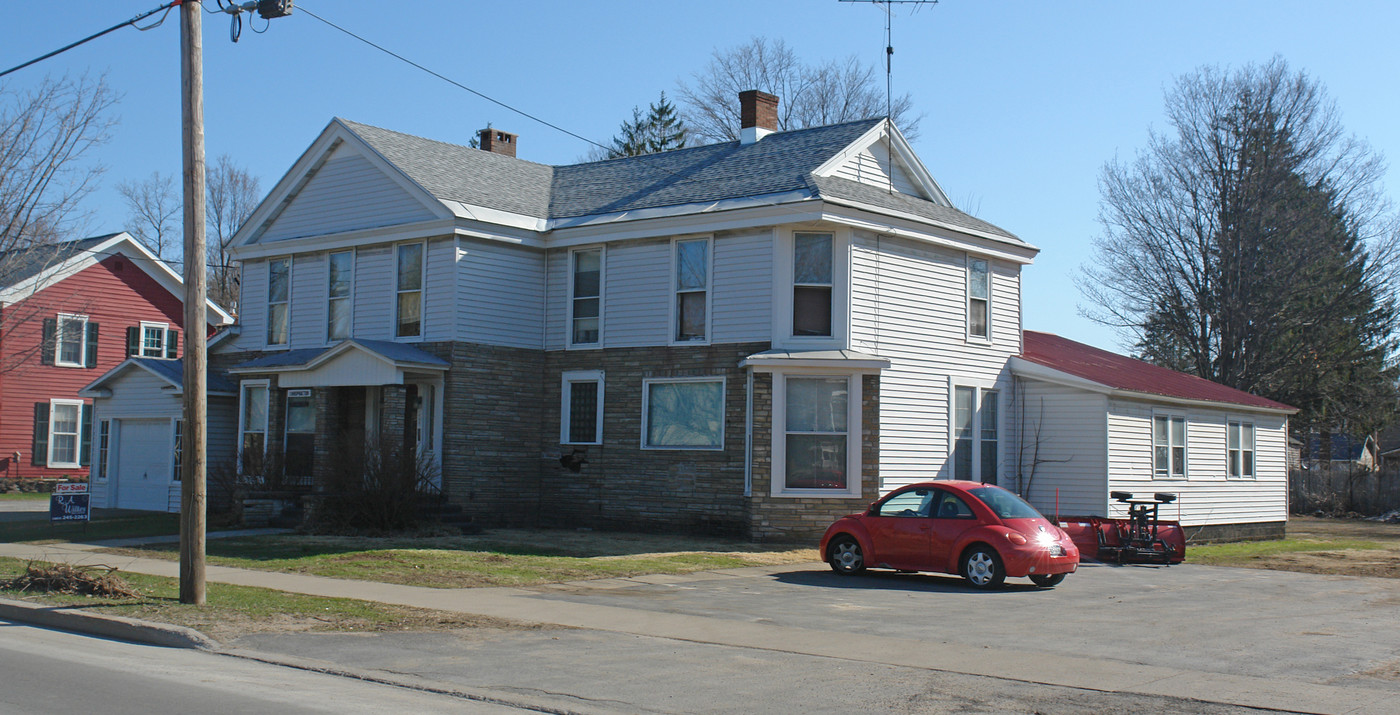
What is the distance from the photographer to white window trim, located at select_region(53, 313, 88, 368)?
123ft

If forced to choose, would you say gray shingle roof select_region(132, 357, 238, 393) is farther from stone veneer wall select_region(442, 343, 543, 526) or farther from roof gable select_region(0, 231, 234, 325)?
stone veneer wall select_region(442, 343, 543, 526)

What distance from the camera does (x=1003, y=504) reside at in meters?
15.9

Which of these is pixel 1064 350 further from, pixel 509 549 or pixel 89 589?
pixel 89 589

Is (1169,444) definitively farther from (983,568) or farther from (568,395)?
(568,395)

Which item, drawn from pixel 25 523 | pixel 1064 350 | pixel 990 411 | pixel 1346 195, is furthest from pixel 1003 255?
pixel 1346 195

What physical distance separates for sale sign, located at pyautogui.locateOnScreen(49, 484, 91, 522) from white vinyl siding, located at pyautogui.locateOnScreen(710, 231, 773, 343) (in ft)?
39.7

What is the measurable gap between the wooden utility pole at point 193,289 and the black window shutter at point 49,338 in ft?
90.6

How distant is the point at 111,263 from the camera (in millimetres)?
40344

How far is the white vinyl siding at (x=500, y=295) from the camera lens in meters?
23.5

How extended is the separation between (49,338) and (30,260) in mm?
6565

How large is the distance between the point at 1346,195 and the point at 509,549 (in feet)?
117

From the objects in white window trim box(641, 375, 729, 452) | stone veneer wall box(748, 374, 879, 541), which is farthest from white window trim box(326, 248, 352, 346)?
stone veneer wall box(748, 374, 879, 541)

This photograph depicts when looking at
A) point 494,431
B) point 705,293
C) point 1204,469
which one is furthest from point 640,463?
point 1204,469

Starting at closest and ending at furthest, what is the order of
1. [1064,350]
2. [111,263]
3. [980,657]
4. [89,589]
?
[980,657], [89,589], [1064,350], [111,263]
